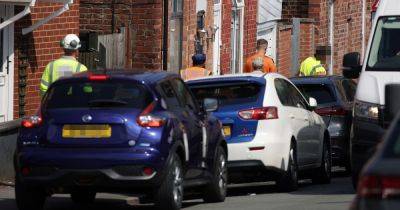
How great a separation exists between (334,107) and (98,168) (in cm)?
786

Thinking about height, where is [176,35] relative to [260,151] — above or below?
above

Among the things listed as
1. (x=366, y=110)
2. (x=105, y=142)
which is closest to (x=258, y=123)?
(x=366, y=110)

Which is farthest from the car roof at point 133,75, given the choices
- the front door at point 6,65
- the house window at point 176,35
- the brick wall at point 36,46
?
the house window at point 176,35

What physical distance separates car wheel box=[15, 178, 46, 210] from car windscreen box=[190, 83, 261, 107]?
365 centimetres

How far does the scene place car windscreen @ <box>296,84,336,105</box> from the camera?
20.5m

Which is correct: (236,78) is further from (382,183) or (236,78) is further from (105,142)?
(382,183)

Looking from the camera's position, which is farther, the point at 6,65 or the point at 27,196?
the point at 6,65

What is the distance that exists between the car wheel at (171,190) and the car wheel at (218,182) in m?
1.45

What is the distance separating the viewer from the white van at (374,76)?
49.1 ft

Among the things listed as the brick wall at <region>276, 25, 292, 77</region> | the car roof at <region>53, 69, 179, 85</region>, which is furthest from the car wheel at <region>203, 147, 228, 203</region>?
the brick wall at <region>276, 25, 292, 77</region>

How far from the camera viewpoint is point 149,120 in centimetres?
1328

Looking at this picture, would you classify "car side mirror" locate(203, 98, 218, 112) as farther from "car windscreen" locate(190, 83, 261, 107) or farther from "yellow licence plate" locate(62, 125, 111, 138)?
"yellow licence plate" locate(62, 125, 111, 138)

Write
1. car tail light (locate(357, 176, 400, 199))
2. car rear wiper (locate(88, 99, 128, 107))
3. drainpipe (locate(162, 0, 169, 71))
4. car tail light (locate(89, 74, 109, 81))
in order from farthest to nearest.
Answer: drainpipe (locate(162, 0, 169, 71)) < car tail light (locate(89, 74, 109, 81)) < car rear wiper (locate(88, 99, 128, 107)) < car tail light (locate(357, 176, 400, 199))

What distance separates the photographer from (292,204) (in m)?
15.0
